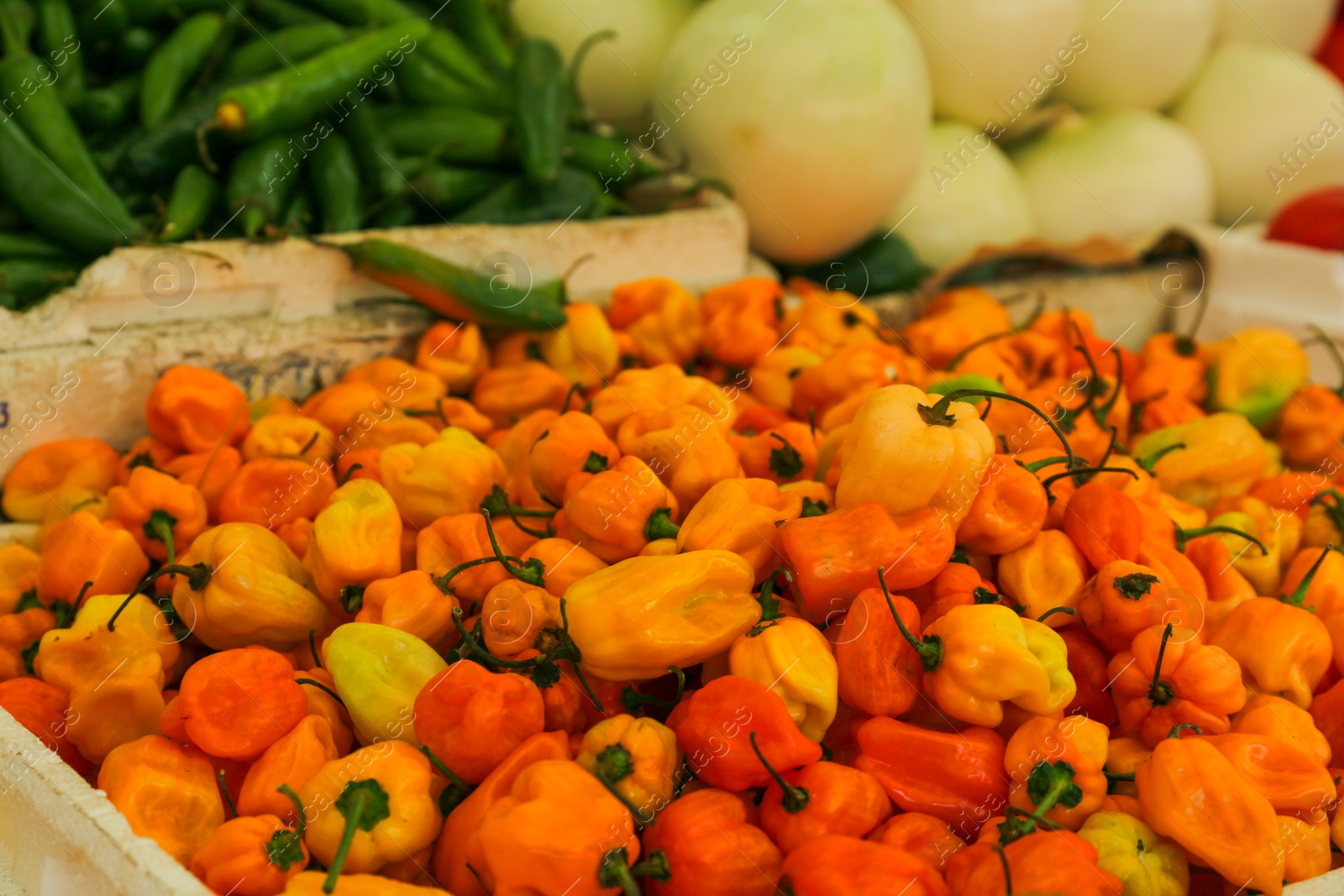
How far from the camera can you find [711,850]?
51.3 inches

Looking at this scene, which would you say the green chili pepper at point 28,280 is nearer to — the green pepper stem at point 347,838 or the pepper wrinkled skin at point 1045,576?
the green pepper stem at point 347,838

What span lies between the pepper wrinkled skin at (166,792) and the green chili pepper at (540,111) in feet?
5.88

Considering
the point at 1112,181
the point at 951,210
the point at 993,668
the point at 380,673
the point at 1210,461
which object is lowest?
the point at 1112,181

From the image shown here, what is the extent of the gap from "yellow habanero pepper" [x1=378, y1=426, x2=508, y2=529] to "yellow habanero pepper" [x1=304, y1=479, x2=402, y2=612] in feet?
0.38

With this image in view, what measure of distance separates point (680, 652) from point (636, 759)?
184 millimetres

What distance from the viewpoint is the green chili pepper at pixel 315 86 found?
2.49m

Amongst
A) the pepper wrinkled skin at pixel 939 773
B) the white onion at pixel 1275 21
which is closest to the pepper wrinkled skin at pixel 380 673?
→ the pepper wrinkled skin at pixel 939 773

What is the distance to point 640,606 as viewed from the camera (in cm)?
151

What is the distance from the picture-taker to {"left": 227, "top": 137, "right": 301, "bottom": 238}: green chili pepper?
2.44m

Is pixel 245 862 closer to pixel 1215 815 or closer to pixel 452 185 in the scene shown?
pixel 1215 815

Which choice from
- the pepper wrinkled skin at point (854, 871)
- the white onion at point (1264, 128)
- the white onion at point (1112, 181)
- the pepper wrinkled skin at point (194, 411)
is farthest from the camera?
the white onion at point (1264, 128)

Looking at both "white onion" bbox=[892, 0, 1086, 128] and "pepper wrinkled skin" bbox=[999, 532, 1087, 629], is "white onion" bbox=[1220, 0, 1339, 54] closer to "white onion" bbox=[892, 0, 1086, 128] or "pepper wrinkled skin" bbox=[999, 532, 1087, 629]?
"white onion" bbox=[892, 0, 1086, 128]

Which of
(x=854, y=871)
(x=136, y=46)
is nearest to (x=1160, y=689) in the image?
(x=854, y=871)

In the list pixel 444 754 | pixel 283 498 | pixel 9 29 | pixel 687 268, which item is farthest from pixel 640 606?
pixel 9 29
